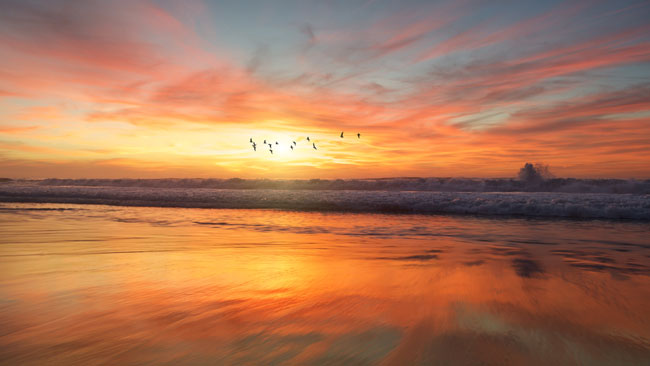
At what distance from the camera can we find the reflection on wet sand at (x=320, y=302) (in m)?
2.09

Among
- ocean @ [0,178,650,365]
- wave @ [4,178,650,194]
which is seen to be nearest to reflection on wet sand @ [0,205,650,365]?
ocean @ [0,178,650,365]

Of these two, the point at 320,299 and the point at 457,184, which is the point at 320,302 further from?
the point at 457,184

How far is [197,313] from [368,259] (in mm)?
2573

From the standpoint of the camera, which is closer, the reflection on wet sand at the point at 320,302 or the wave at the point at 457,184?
the reflection on wet sand at the point at 320,302

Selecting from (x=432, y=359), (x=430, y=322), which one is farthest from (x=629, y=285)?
(x=432, y=359)

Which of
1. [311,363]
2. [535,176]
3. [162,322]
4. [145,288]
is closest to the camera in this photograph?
[311,363]

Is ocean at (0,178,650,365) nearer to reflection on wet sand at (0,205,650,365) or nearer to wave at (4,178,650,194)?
→ reflection on wet sand at (0,205,650,365)

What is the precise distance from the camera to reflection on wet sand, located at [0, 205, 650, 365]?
209 centimetres

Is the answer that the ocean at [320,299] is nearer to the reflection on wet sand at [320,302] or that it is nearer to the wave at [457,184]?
the reflection on wet sand at [320,302]

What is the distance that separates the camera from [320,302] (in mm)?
3018

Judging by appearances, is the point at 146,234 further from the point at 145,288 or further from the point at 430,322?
the point at 430,322

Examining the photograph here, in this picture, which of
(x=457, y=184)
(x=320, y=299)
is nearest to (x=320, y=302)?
(x=320, y=299)

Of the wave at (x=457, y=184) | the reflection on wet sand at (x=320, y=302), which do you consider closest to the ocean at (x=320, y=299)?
the reflection on wet sand at (x=320, y=302)

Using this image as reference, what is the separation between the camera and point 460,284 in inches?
142
